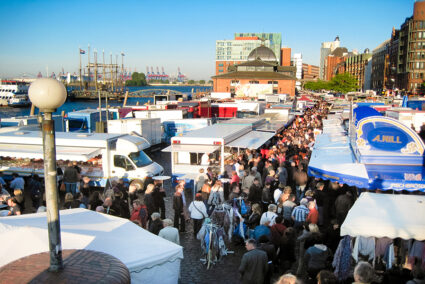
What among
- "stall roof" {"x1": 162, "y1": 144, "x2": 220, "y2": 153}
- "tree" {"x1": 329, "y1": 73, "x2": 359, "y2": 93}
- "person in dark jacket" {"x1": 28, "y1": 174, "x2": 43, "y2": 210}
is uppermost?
"tree" {"x1": 329, "y1": 73, "x2": 359, "y2": 93}

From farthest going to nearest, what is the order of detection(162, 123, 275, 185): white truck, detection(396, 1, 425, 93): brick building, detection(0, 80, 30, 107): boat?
detection(0, 80, 30, 107): boat, detection(396, 1, 425, 93): brick building, detection(162, 123, 275, 185): white truck

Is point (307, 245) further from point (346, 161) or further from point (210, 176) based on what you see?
point (210, 176)

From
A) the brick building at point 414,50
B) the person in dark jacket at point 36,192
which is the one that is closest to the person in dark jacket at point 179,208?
the person in dark jacket at point 36,192

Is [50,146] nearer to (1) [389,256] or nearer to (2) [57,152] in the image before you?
(1) [389,256]

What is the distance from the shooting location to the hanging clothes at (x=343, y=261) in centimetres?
706

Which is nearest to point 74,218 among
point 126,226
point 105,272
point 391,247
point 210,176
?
point 126,226

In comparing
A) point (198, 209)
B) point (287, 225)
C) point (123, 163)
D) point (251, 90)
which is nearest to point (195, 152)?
point (123, 163)

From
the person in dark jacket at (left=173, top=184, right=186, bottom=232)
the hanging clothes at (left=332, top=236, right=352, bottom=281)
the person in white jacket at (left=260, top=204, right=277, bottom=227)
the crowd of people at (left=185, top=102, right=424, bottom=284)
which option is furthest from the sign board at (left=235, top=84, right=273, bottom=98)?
the hanging clothes at (left=332, top=236, right=352, bottom=281)

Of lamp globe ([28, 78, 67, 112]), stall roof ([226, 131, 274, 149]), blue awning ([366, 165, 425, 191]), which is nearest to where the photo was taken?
lamp globe ([28, 78, 67, 112])

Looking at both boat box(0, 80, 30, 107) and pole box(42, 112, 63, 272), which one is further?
boat box(0, 80, 30, 107)

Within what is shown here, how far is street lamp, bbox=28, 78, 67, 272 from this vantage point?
12.3 feet

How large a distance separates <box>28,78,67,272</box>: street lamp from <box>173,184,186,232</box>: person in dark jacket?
6.41 m

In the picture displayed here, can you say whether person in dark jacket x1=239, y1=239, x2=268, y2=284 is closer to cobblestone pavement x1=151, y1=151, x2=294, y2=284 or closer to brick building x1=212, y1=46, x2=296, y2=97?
cobblestone pavement x1=151, y1=151, x2=294, y2=284

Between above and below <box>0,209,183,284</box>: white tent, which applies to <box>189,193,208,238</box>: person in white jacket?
below
